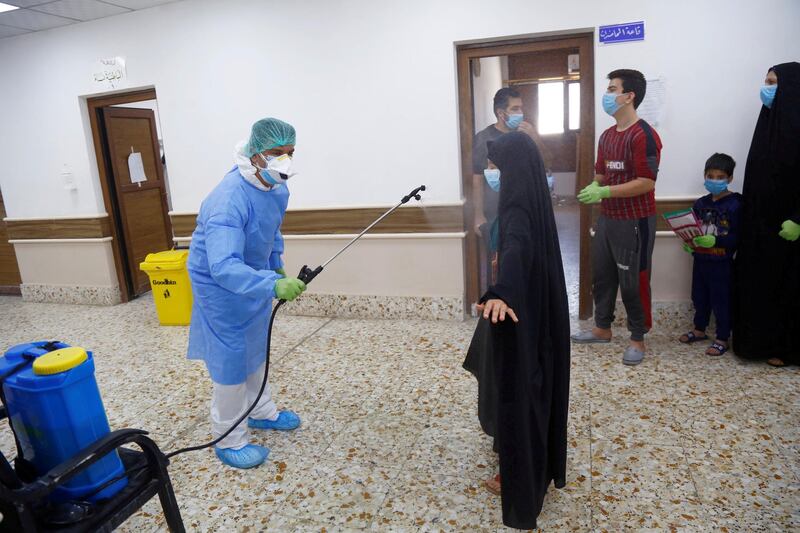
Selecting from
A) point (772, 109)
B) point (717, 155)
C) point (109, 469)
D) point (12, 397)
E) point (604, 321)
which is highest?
point (772, 109)

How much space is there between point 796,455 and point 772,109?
159 cm

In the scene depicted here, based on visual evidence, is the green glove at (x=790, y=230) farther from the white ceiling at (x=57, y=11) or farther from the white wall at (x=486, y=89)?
the white ceiling at (x=57, y=11)

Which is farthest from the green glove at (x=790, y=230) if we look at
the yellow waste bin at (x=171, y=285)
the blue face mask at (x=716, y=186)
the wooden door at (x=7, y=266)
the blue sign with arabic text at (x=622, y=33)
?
the wooden door at (x=7, y=266)

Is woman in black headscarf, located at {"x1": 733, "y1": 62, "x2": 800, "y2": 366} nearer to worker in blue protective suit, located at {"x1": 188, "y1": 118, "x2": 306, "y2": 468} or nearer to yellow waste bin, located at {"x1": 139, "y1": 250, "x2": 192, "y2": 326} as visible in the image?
worker in blue protective suit, located at {"x1": 188, "y1": 118, "x2": 306, "y2": 468}

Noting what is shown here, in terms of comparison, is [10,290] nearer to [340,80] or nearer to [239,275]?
[340,80]

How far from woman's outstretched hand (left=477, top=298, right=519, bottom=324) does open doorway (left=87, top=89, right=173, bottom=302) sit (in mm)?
3792

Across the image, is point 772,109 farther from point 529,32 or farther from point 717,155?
point 529,32

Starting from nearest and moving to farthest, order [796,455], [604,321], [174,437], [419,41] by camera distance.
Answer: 1. [796,455]
2. [174,437]
3. [604,321]
4. [419,41]

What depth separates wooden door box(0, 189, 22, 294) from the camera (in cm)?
525

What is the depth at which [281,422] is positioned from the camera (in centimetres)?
245

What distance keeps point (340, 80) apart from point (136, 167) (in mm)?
2388

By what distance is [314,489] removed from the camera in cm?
202

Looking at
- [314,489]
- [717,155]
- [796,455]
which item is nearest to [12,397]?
[314,489]

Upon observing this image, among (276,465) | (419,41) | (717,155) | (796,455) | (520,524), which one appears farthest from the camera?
(419,41)
